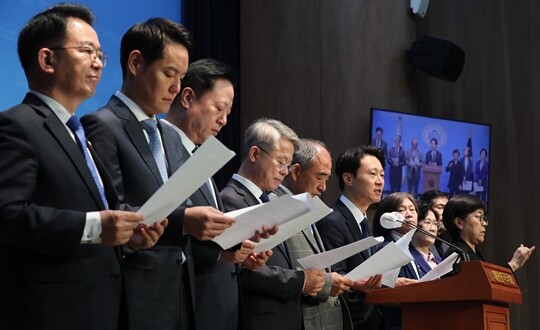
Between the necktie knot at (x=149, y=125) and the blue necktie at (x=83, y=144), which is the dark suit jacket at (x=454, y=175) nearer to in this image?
the necktie knot at (x=149, y=125)

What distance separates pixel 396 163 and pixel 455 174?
794 mm

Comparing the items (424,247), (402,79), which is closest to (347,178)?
(424,247)

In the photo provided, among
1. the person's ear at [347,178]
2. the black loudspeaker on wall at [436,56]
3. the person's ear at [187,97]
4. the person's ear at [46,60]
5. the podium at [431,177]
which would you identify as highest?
the black loudspeaker on wall at [436,56]

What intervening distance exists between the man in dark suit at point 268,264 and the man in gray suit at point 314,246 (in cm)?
11

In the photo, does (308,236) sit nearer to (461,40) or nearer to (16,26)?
(16,26)

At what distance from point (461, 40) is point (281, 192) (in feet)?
19.0

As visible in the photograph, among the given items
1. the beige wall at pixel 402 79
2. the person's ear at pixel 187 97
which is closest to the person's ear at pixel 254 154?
the person's ear at pixel 187 97

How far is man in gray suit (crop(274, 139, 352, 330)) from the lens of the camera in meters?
3.74

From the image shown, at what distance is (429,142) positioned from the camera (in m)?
8.59

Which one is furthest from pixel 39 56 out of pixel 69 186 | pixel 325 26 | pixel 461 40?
pixel 461 40

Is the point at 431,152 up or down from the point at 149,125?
down

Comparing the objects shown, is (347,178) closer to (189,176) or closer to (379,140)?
(189,176)

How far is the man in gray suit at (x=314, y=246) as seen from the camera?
3.74 metres

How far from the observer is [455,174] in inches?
345
